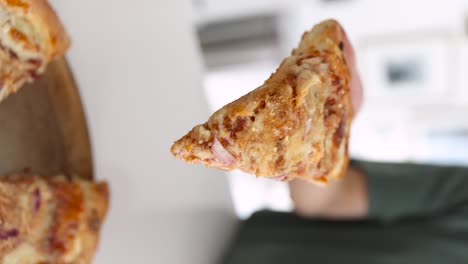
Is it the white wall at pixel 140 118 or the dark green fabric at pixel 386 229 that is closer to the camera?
the white wall at pixel 140 118

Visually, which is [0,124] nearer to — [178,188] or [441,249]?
[178,188]

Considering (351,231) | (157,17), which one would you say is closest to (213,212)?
(351,231)

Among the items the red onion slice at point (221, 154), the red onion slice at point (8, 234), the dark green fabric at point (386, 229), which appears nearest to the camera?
the red onion slice at point (221, 154)

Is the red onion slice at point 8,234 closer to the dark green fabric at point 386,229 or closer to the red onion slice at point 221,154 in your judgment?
the red onion slice at point 221,154

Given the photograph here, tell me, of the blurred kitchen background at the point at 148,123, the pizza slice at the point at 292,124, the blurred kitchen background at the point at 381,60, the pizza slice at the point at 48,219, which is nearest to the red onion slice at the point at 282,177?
the pizza slice at the point at 292,124

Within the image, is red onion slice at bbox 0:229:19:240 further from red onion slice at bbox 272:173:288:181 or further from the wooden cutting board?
red onion slice at bbox 272:173:288:181
